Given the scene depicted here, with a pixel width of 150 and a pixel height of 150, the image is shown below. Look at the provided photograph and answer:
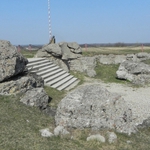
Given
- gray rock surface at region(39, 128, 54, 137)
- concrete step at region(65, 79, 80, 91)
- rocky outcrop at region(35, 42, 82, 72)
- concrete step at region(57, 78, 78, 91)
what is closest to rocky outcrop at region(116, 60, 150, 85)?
concrete step at region(65, 79, 80, 91)

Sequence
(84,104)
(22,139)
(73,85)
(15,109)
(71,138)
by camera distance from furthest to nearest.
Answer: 1. (73,85)
2. (15,109)
3. (84,104)
4. (71,138)
5. (22,139)

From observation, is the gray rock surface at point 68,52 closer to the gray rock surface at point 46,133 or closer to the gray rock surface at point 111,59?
the gray rock surface at point 111,59

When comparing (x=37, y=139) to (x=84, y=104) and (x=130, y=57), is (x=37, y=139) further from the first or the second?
(x=130, y=57)

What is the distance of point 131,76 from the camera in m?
19.1

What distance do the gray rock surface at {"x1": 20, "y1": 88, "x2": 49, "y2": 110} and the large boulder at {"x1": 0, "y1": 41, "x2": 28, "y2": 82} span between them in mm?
1306

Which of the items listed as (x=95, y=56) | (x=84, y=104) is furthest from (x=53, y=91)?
(x=95, y=56)

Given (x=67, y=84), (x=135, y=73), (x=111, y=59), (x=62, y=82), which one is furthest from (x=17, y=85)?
(x=111, y=59)

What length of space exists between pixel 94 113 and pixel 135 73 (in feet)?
37.9

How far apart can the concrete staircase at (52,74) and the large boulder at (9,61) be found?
3688mm

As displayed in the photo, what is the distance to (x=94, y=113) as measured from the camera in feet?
27.6

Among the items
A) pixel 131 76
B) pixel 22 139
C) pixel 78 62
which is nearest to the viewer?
pixel 22 139

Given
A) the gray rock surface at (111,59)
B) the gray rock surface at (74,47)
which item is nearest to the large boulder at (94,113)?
the gray rock surface at (74,47)

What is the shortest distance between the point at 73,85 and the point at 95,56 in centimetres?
772

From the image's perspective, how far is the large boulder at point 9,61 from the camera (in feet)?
36.9
